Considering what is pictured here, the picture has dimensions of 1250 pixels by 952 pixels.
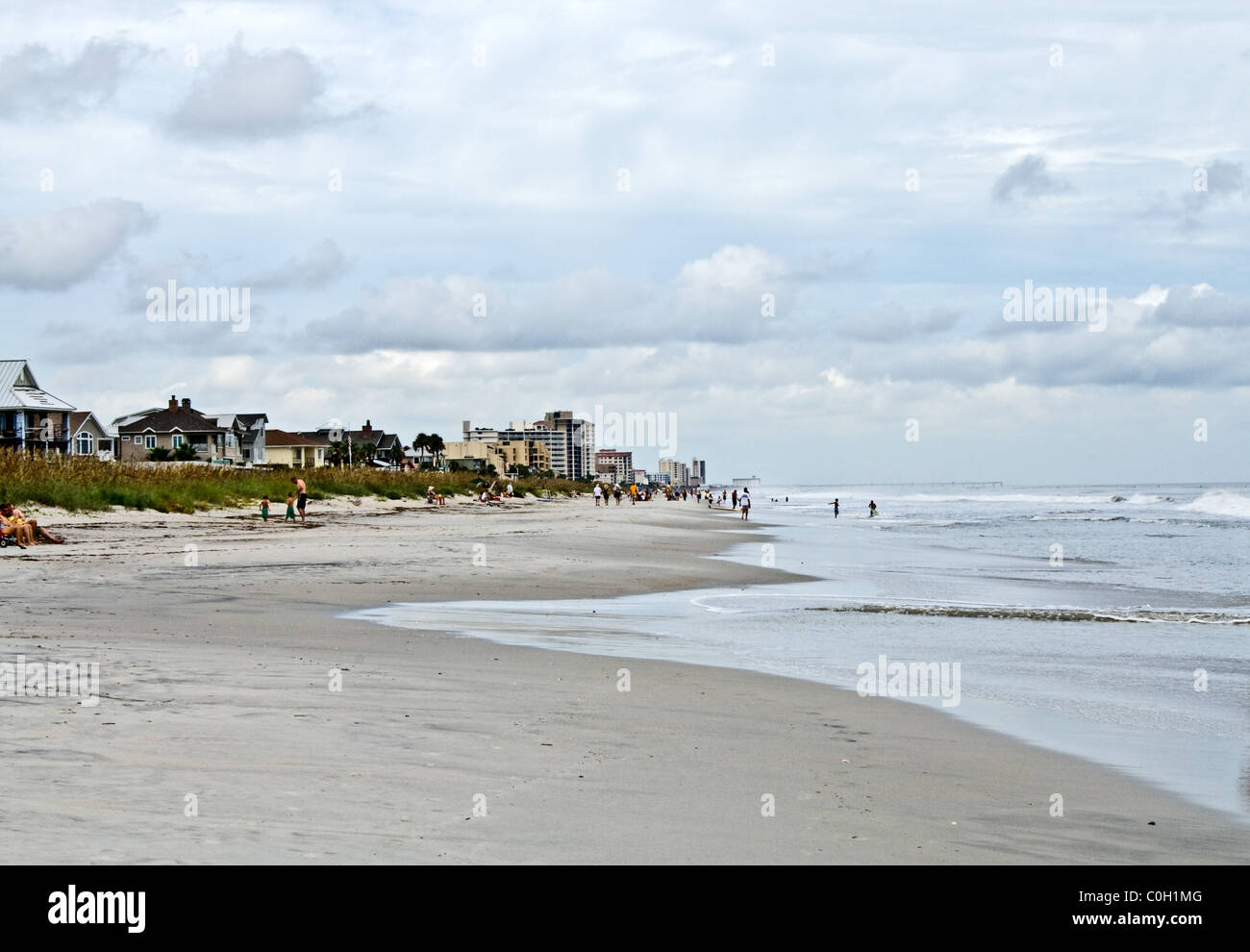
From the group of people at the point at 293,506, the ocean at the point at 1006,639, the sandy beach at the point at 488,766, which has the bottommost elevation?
the ocean at the point at 1006,639

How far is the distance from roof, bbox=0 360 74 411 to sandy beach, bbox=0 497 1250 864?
74848 millimetres

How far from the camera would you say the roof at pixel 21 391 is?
7806cm

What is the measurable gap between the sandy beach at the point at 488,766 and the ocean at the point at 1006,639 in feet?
2.61

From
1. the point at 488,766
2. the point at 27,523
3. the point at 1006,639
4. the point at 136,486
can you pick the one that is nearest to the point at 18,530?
the point at 27,523

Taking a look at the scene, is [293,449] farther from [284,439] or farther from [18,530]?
[18,530]

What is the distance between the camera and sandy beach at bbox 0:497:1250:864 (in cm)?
506

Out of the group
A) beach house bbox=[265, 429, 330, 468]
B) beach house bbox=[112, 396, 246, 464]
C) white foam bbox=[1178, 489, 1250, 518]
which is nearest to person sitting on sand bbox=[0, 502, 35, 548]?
white foam bbox=[1178, 489, 1250, 518]

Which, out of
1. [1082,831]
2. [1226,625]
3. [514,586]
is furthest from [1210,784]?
[514,586]

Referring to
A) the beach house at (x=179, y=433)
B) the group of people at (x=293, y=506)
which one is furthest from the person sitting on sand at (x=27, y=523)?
the beach house at (x=179, y=433)

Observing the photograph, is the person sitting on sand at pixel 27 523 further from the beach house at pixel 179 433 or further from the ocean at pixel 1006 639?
the beach house at pixel 179 433

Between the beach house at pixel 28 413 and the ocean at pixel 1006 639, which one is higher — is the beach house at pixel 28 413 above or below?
above

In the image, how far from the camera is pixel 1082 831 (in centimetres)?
588

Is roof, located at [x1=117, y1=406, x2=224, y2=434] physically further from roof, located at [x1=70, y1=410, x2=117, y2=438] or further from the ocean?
the ocean

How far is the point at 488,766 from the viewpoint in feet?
21.2
